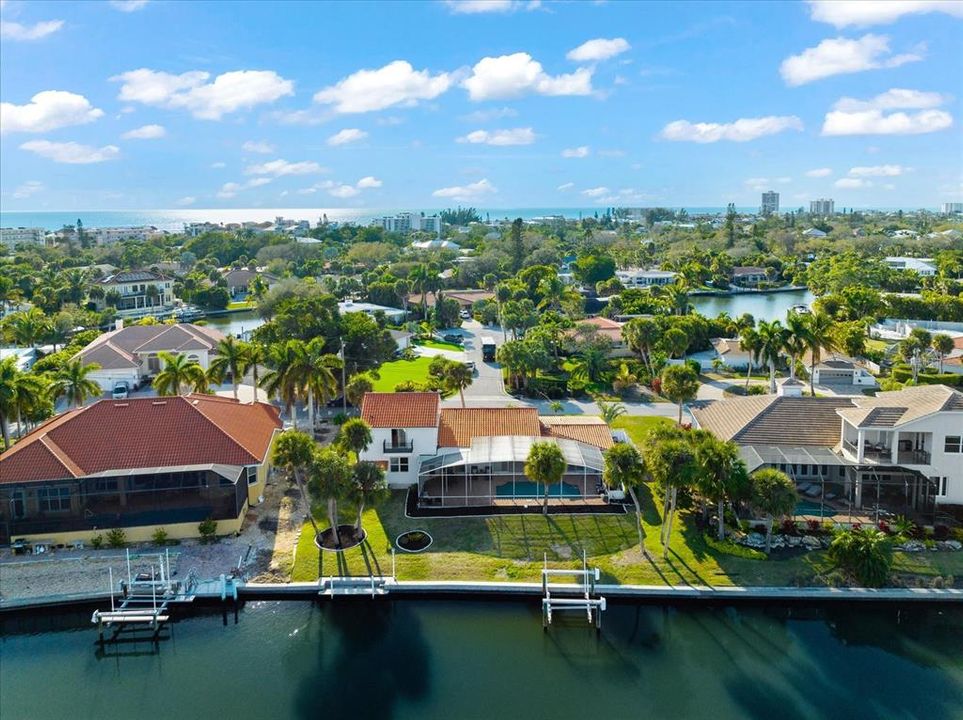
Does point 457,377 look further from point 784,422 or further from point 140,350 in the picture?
point 140,350

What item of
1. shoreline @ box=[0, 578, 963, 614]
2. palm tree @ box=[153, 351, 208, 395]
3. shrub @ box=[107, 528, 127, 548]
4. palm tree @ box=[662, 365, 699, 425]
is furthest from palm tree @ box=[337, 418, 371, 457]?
palm tree @ box=[662, 365, 699, 425]

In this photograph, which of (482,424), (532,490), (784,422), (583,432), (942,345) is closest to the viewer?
(532,490)

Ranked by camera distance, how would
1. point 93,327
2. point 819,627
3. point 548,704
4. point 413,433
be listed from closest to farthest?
point 548,704, point 819,627, point 413,433, point 93,327

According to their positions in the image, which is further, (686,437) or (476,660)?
(686,437)

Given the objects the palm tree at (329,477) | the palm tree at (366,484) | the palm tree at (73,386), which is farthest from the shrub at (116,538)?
the palm tree at (73,386)

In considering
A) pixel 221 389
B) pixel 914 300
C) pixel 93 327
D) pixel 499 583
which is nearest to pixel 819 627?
pixel 499 583

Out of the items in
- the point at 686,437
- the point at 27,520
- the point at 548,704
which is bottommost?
the point at 548,704

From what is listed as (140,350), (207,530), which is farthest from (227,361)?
(140,350)

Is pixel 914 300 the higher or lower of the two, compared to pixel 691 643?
higher

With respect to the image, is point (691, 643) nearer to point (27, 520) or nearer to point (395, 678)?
point (395, 678)
